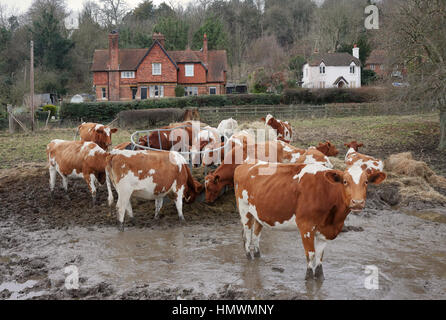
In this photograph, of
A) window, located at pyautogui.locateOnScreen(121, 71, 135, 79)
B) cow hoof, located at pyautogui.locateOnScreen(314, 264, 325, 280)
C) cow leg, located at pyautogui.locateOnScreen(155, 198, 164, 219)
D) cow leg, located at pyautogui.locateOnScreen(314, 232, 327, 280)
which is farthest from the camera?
A: window, located at pyautogui.locateOnScreen(121, 71, 135, 79)

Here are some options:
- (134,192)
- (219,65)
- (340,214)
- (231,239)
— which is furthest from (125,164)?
(219,65)

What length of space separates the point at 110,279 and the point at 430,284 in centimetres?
448

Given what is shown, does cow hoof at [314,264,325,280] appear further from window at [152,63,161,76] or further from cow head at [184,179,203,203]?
window at [152,63,161,76]

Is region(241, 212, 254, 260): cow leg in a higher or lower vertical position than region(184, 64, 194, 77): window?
lower

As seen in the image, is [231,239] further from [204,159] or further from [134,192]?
[204,159]

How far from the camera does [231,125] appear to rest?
1741cm

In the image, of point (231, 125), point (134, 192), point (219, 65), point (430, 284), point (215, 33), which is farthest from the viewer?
point (215, 33)

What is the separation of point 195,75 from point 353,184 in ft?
147

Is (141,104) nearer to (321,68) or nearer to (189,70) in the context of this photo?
(189,70)

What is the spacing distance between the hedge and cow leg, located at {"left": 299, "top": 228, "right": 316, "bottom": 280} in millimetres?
29686

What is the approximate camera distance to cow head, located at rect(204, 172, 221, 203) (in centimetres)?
922

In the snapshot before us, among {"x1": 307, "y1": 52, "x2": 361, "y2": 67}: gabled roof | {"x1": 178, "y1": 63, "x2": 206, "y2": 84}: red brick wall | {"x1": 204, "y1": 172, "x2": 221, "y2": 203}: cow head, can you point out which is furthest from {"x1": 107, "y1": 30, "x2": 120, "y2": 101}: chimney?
{"x1": 204, "y1": 172, "x2": 221, "y2": 203}: cow head

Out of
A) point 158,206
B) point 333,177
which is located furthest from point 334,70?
point 333,177

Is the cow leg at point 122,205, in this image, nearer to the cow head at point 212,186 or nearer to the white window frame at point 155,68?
the cow head at point 212,186
